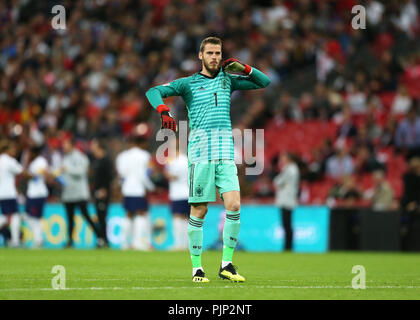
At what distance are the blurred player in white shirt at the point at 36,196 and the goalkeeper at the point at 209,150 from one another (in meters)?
10.1

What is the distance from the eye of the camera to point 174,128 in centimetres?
791

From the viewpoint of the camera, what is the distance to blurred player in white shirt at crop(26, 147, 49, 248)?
18.0 metres

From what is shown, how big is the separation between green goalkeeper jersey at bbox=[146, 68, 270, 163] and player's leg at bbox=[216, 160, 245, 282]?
0.15 meters

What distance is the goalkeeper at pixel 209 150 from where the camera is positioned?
27.5 ft

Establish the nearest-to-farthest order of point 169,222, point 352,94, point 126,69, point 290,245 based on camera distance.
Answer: point 290,245 → point 169,222 → point 352,94 → point 126,69

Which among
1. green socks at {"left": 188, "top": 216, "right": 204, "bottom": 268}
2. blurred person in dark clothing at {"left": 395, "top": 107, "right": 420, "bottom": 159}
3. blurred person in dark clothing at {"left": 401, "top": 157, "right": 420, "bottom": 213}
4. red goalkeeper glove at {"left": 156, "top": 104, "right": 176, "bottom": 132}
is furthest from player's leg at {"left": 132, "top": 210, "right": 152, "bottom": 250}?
red goalkeeper glove at {"left": 156, "top": 104, "right": 176, "bottom": 132}

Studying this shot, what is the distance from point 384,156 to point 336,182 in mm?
1353

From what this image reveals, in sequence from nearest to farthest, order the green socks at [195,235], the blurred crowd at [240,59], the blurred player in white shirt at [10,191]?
the green socks at [195,235]
the blurred player in white shirt at [10,191]
the blurred crowd at [240,59]

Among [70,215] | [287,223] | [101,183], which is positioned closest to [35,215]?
[70,215]

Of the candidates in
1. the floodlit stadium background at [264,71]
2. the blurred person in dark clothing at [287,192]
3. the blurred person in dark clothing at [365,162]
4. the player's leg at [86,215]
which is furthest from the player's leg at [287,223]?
the player's leg at [86,215]

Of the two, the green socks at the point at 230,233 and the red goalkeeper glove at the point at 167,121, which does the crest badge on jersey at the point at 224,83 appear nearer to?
the red goalkeeper glove at the point at 167,121

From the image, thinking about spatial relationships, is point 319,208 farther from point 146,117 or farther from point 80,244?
point 146,117

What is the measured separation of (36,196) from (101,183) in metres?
1.47
